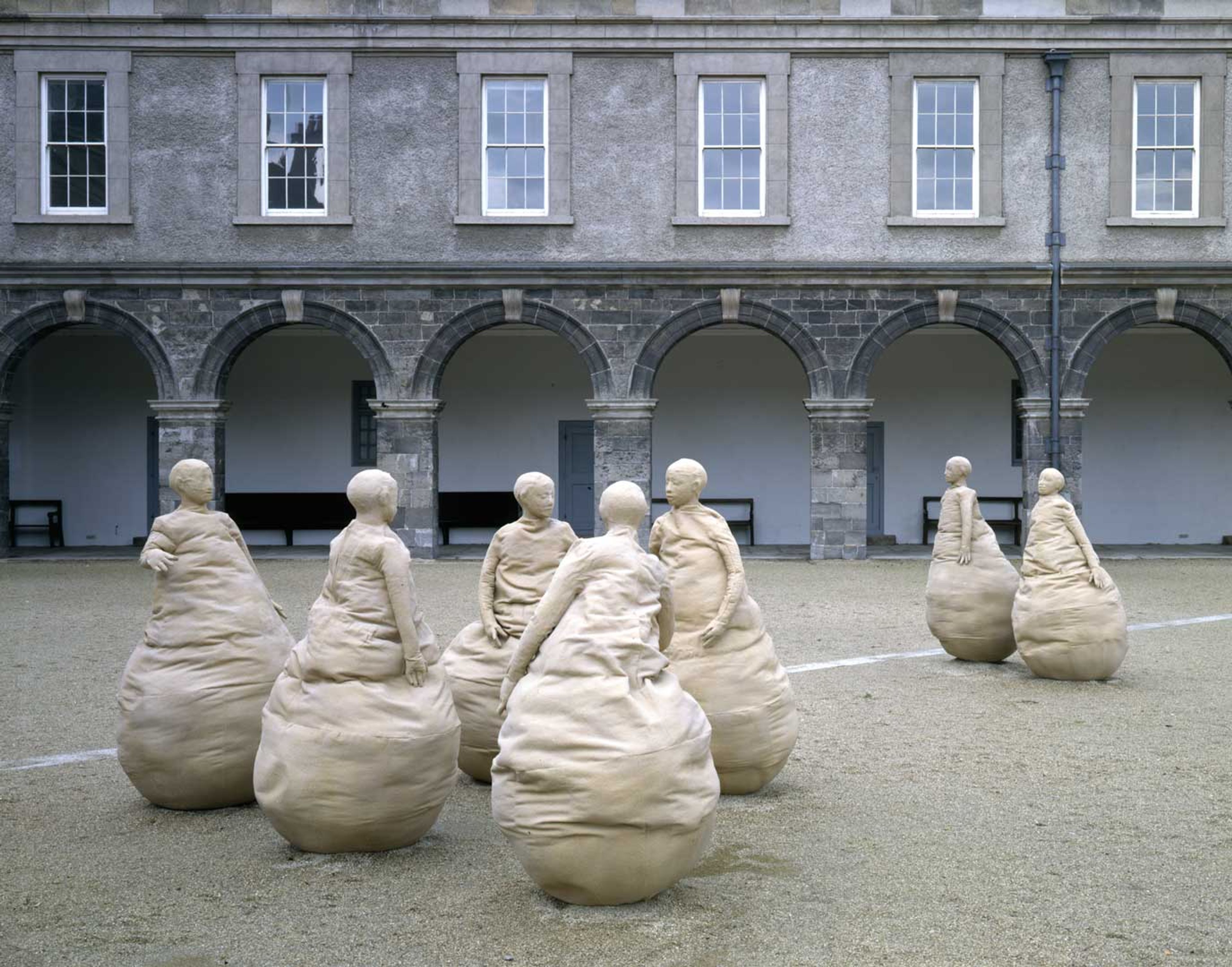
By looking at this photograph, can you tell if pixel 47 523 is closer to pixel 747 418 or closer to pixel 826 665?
pixel 747 418

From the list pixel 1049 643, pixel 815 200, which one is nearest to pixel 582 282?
pixel 815 200

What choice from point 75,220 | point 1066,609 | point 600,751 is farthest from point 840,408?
point 600,751

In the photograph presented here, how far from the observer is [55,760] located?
7137mm

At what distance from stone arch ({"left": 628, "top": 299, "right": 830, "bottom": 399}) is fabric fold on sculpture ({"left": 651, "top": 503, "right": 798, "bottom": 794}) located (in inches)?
516

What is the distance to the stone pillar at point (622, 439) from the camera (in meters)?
19.4

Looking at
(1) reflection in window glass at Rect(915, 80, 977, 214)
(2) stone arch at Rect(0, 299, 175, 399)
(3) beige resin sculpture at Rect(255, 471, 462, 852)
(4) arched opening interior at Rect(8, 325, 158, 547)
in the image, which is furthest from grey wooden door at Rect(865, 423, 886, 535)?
(3) beige resin sculpture at Rect(255, 471, 462, 852)

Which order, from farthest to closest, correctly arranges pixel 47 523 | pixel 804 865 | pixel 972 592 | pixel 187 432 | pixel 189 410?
pixel 47 523, pixel 187 432, pixel 189 410, pixel 972 592, pixel 804 865

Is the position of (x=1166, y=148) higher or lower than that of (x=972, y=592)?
higher

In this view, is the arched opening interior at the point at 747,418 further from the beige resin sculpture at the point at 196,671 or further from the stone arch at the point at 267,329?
the beige resin sculpture at the point at 196,671

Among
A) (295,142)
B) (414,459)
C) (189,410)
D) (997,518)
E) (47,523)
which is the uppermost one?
(295,142)

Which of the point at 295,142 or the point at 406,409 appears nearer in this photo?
the point at 406,409

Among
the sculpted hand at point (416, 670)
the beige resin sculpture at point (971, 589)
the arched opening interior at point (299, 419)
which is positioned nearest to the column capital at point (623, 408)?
the arched opening interior at point (299, 419)

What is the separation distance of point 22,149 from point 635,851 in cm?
1818

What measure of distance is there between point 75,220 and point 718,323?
935cm
